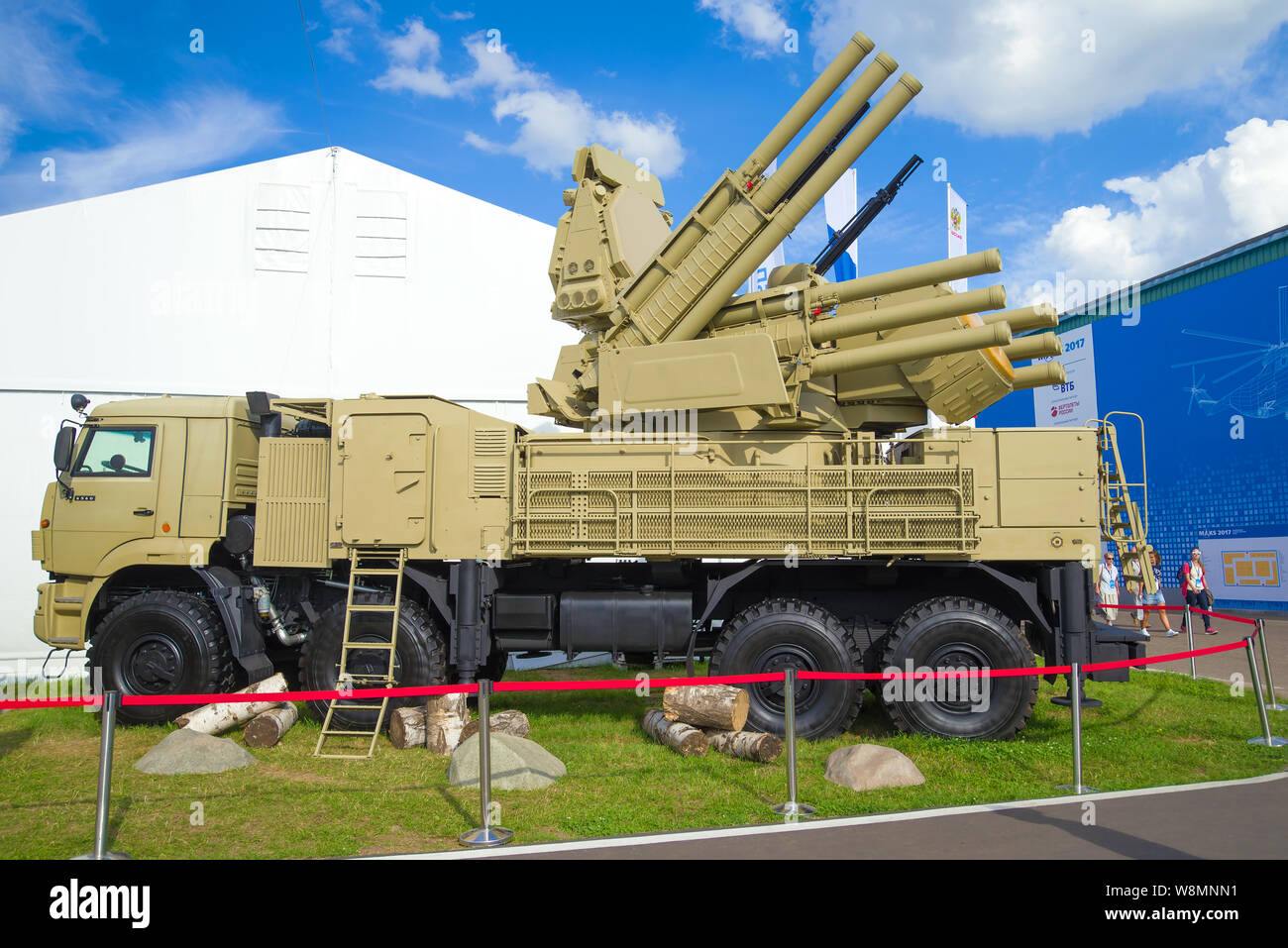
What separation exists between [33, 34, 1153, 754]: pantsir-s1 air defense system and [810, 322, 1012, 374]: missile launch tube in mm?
31

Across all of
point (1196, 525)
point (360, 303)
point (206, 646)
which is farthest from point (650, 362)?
point (1196, 525)

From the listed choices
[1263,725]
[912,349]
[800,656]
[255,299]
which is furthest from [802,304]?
[255,299]

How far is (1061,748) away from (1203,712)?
268 cm

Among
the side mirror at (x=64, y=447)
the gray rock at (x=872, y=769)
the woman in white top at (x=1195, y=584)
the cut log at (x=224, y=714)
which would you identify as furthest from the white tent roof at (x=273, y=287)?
the woman in white top at (x=1195, y=584)

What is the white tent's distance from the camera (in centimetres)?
1341

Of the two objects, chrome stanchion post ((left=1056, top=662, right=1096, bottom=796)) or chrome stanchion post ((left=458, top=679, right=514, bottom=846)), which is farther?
chrome stanchion post ((left=1056, top=662, right=1096, bottom=796))

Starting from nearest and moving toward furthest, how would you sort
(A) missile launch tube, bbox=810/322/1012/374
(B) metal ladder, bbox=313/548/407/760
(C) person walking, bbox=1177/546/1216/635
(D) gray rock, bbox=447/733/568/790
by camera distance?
(D) gray rock, bbox=447/733/568/790 < (A) missile launch tube, bbox=810/322/1012/374 < (B) metal ladder, bbox=313/548/407/760 < (C) person walking, bbox=1177/546/1216/635

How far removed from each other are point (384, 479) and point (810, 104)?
554 cm

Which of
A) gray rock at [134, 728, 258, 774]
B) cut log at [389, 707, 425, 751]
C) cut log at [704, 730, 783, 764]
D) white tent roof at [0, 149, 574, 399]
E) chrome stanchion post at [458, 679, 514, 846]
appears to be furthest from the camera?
white tent roof at [0, 149, 574, 399]

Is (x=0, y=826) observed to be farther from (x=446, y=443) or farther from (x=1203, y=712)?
(x=1203, y=712)

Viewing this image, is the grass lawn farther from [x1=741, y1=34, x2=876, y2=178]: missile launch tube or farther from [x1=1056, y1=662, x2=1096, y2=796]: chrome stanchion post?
[x1=741, y1=34, x2=876, y2=178]: missile launch tube

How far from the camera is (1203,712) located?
884cm
